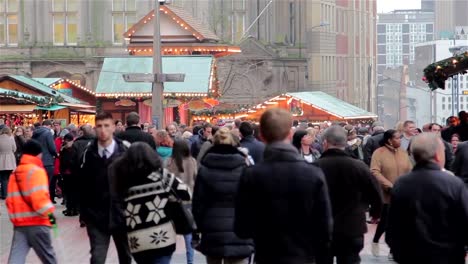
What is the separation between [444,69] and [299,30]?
147 feet

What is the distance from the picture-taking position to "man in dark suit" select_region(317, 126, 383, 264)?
12.0 metres

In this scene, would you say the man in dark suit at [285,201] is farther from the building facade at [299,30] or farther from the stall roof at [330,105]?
the building facade at [299,30]

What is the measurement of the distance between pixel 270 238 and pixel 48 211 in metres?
3.86

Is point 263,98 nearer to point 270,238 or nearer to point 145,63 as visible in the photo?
point 145,63

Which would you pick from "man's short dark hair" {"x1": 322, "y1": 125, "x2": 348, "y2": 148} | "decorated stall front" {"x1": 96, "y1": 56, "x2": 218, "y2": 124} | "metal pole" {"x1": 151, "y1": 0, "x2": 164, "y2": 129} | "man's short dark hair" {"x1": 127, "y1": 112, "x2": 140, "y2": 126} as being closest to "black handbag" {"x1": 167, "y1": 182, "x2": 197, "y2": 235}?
"man's short dark hair" {"x1": 322, "y1": 125, "x2": 348, "y2": 148}

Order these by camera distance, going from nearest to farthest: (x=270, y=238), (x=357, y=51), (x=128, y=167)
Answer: (x=270, y=238) → (x=128, y=167) → (x=357, y=51)

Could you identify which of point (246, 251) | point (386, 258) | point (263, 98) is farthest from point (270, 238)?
point (263, 98)

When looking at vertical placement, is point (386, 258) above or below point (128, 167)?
below

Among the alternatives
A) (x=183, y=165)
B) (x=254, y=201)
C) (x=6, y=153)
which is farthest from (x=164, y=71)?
(x=254, y=201)

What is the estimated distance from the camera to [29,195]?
508 inches

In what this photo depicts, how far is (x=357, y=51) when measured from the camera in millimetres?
93312

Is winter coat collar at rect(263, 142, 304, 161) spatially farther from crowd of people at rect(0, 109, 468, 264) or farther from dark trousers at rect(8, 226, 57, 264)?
dark trousers at rect(8, 226, 57, 264)

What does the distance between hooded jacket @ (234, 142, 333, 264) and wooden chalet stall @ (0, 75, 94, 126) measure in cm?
2269

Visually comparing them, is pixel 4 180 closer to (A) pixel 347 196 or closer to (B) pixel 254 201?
(A) pixel 347 196
